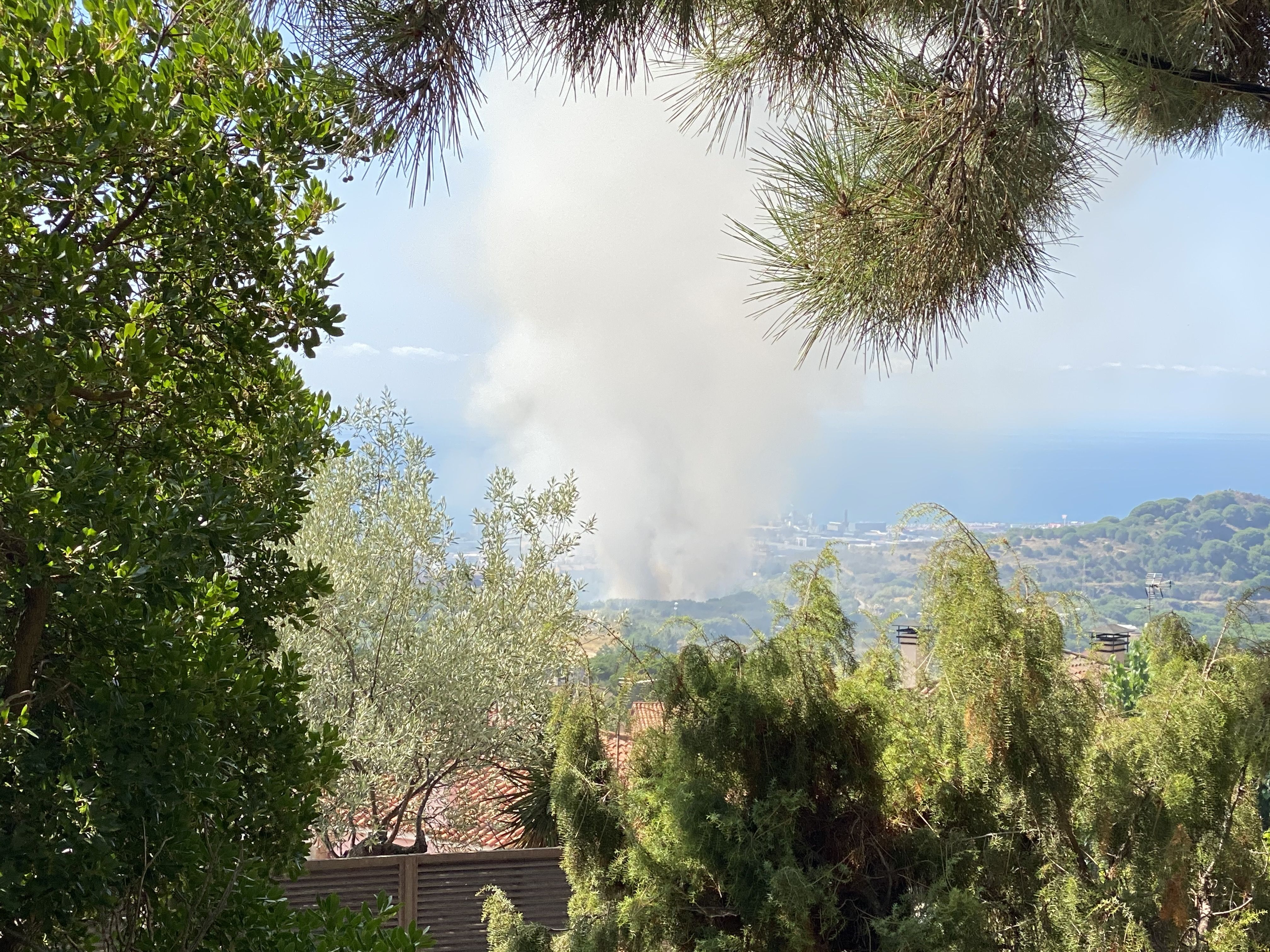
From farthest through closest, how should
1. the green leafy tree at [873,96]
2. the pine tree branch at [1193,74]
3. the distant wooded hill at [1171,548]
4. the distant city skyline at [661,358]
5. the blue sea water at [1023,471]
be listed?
the blue sea water at [1023,471] < the distant city skyline at [661,358] < the distant wooded hill at [1171,548] < the pine tree branch at [1193,74] < the green leafy tree at [873,96]

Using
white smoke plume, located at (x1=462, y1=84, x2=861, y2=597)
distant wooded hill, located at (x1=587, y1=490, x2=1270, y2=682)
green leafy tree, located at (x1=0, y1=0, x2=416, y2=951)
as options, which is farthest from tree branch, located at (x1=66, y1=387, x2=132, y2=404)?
white smoke plume, located at (x1=462, y1=84, x2=861, y2=597)

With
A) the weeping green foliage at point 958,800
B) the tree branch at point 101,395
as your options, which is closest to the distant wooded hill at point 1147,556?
the weeping green foliage at point 958,800

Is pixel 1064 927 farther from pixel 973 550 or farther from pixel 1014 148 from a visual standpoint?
pixel 1014 148

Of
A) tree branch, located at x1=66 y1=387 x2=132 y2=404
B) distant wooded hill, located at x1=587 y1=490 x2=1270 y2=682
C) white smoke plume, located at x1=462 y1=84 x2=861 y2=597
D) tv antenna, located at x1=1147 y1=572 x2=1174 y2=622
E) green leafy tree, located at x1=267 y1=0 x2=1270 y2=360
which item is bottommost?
tv antenna, located at x1=1147 y1=572 x2=1174 y2=622

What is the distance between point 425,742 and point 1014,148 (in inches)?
209

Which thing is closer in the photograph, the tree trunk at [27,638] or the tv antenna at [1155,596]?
the tree trunk at [27,638]

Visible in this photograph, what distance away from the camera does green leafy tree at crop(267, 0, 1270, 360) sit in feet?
7.94

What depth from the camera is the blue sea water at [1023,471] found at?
12606 cm

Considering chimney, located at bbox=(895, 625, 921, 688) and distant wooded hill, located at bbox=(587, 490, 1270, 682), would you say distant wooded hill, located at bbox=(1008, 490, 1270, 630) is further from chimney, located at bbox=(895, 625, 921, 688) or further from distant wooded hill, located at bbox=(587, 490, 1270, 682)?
chimney, located at bbox=(895, 625, 921, 688)

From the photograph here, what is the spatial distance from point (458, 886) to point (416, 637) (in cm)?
171

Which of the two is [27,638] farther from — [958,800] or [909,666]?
[909,666]

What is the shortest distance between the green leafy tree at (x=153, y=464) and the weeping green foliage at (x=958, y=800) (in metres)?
1.62

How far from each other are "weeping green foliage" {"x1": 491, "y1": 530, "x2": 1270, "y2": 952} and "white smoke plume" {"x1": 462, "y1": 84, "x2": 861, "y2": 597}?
64858 mm

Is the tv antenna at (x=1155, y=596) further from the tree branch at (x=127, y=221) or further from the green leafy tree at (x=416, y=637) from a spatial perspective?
the tree branch at (x=127, y=221)
